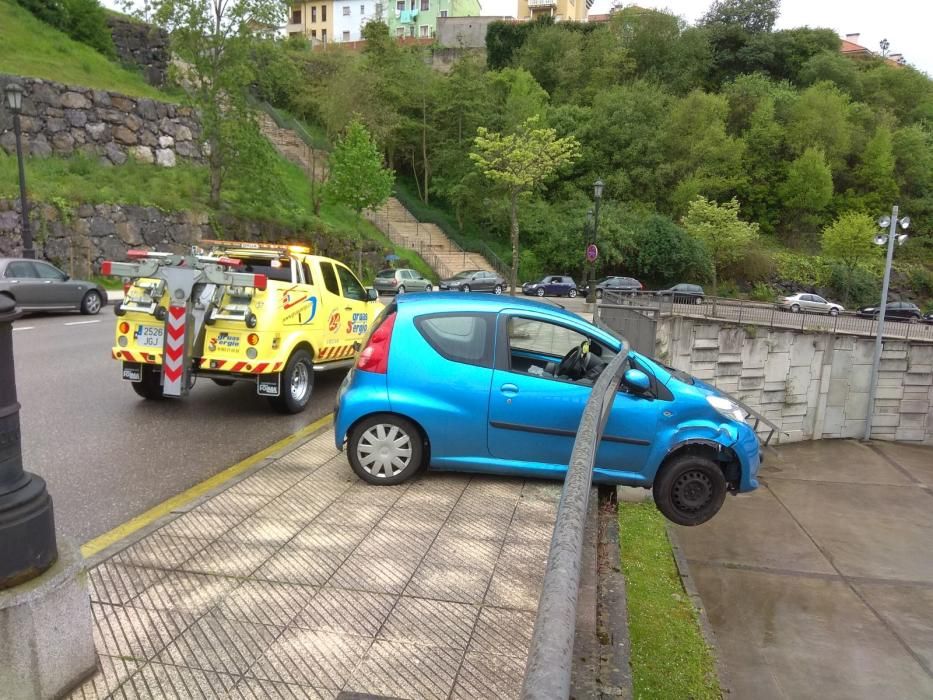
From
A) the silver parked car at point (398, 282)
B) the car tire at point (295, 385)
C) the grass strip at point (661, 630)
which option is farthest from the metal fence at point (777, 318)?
the silver parked car at point (398, 282)

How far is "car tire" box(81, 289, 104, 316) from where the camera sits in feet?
57.8

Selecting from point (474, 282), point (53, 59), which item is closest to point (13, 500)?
point (53, 59)

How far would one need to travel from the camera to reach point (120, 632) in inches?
130

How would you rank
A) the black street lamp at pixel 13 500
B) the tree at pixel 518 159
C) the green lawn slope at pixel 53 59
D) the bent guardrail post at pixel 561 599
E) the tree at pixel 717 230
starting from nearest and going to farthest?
the bent guardrail post at pixel 561 599
the black street lamp at pixel 13 500
the green lawn slope at pixel 53 59
the tree at pixel 518 159
the tree at pixel 717 230

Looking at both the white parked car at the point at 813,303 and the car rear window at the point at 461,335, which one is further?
the white parked car at the point at 813,303

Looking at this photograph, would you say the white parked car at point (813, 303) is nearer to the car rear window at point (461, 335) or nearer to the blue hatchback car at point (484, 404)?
the blue hatchback car at point (484, 404)

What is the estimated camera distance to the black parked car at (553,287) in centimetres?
4053

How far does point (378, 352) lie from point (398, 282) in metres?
27.7

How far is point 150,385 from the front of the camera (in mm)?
8477

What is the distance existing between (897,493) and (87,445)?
1776 cm

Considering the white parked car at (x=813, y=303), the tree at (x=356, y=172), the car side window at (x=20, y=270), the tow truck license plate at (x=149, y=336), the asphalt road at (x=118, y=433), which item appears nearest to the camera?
the asphalt road at (x=118, y=433)

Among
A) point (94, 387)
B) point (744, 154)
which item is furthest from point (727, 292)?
point (94, 387)

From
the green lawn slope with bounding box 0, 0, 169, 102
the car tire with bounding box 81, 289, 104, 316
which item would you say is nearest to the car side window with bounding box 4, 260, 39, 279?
the car tire with bounding box 81, 289, 104, 316

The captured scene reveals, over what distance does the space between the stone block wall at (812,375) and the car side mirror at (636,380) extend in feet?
42.9
